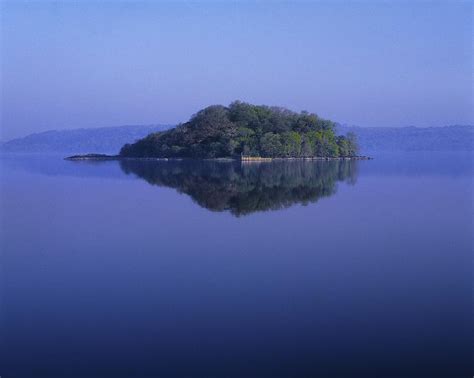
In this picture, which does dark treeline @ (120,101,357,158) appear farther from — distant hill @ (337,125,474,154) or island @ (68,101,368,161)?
distant hill @ (337,125,474,154)

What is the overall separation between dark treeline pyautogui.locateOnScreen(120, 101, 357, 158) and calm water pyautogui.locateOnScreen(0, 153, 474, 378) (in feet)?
163

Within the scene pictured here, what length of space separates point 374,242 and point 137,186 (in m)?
16.7

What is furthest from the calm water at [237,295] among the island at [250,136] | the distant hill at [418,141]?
the distant hill at [418,141]

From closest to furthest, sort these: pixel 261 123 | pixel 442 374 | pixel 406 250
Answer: pixel 442 374, pixel 406 250, pixel 261 123

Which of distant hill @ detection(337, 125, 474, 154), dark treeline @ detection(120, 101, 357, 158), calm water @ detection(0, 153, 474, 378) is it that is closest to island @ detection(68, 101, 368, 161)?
dark treeline @ detection(120, 101, 357, 158)

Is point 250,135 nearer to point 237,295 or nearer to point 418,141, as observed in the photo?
point 237,295

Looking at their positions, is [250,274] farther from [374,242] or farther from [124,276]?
[374,242]

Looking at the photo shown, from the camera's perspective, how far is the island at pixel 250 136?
65.4m

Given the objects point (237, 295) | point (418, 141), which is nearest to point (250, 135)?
point (237, 295)

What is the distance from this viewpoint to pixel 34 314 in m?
7.28

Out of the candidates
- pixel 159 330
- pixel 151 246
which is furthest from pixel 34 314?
pixel 151 246

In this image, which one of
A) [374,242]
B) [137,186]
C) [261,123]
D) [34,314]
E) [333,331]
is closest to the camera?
[333,331]

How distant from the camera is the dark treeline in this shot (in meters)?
65.4

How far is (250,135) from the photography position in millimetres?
66375
